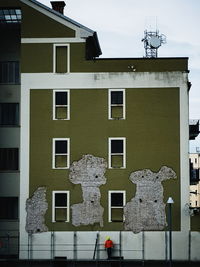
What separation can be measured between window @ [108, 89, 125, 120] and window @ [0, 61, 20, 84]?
23.6 ft

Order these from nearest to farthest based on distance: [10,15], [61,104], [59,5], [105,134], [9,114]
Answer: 1. [105,134]
2. [61,104]
3. [9,114]
4. [10,15]
5. [59,5]

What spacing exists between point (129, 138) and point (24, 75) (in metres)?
8.74

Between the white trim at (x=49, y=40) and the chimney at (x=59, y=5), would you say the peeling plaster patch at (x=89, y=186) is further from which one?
the chimney at (x=59, y=5)

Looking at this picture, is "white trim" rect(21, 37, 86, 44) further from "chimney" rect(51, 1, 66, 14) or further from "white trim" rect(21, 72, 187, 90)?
"chimney" rect(51, 1, 66, 14)

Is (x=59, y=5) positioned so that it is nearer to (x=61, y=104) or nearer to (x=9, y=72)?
(x=9, y=72)

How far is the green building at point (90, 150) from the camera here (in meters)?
36.4

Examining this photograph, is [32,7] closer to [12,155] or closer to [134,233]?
[12,155]

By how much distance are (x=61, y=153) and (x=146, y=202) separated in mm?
6839

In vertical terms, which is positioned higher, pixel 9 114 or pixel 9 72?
pixel 9 72

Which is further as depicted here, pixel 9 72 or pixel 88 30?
pixel 9 72

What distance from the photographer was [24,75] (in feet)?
125

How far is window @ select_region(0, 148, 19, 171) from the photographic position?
3831 cm

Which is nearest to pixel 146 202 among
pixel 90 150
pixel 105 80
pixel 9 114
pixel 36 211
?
pixel 90 150

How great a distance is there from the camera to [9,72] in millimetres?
39438
